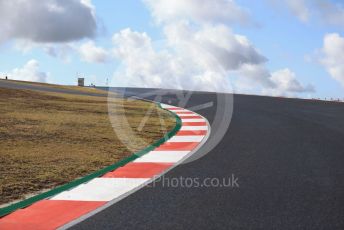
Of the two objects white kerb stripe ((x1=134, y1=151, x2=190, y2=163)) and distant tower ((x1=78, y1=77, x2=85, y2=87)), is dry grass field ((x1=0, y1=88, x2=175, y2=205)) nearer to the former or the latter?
white kerb stripe ((x1=134, y1=151, x2=190, y2=163))

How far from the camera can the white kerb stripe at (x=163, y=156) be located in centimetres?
716

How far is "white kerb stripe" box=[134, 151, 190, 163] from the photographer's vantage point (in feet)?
23.5

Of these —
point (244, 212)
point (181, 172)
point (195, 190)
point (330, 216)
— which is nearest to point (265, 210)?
point (244, 212)

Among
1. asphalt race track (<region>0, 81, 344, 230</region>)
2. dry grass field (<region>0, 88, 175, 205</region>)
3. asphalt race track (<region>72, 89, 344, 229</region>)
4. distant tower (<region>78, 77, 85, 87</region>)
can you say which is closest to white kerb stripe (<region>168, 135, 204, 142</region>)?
dry grass field (<region>0, 88, 175, 205</region>)

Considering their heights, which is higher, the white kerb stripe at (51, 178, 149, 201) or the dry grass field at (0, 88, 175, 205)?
the dry grass field at (0, 88, 175, 205)

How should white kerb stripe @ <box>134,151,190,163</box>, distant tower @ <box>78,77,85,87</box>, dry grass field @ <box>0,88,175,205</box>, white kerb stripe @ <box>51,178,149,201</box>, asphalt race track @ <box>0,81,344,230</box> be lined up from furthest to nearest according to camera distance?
distant tower @ <box>78,77,85,87</box>, white kerb stripe @ <box>134,151,190,163</box>, dry grass field @ <box>0,88,175,205</box>, white kerb stripe @ <box>51,178,149,201</box>, asphalt race track @ <box>0,81,344,230</box>

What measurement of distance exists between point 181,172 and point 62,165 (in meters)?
1.69

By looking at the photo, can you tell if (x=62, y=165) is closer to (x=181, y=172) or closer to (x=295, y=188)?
(x=181, y=172)

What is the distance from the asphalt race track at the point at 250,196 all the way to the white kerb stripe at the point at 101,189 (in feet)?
0.84

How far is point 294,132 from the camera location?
1031 centimetres

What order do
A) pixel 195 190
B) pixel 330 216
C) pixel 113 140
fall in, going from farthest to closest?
pixel 113 140 → pixel 195 190 → pixel 330 216

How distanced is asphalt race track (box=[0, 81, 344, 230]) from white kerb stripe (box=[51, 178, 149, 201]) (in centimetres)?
26

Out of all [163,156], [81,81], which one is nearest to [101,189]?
[163,156]

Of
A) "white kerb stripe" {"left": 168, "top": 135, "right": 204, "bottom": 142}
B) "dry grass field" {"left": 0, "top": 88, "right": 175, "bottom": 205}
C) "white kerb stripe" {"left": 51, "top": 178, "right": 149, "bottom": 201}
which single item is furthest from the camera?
"white kerb stripe" {"left": 168, "top": 135, "right": 204, "bottom": 142}
